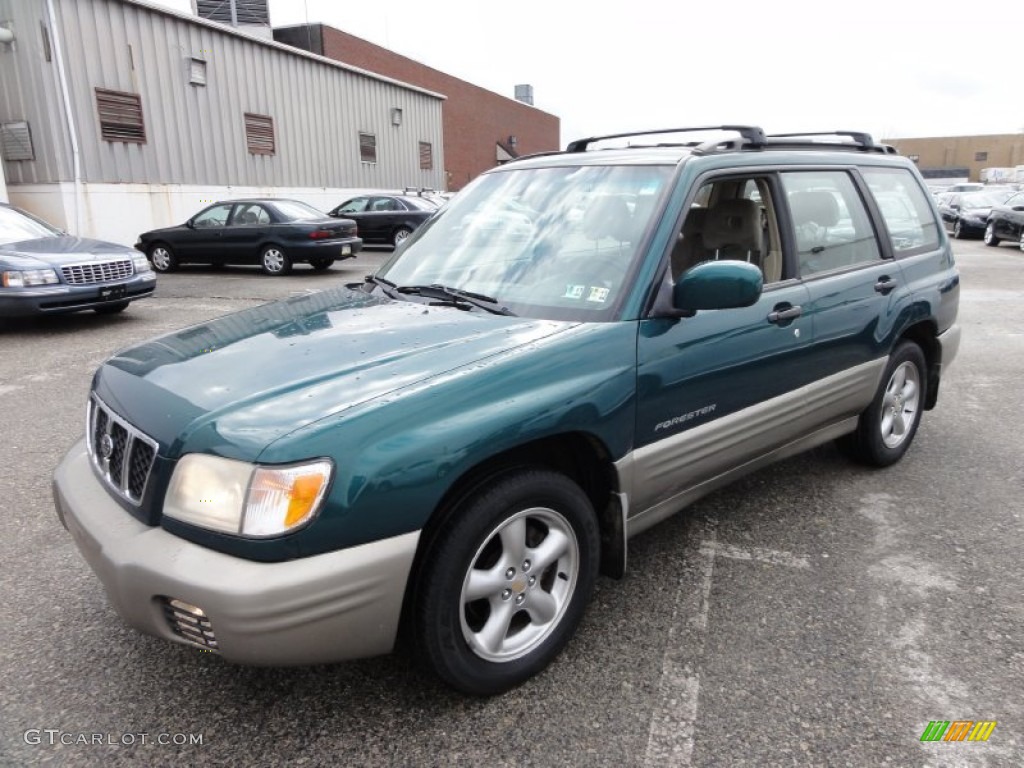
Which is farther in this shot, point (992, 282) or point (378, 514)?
point (992, 282)

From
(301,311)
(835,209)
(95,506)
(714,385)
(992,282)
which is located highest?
(835,209)

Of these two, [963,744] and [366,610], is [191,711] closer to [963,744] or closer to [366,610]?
[366,610]

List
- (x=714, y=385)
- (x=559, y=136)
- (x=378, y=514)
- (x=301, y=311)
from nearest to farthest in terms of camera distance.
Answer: (x=378, y=514) → (x=714, y=385) → (x=301, y=311) → (x=559, y=136)

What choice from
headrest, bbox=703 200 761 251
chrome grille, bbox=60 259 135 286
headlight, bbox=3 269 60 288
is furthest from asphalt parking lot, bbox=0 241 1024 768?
chrome grille, bbox=60 259 135 286

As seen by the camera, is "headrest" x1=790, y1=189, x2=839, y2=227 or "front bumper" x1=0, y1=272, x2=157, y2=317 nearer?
"headrest" x1=790, y1=189, x2=839, y2=227

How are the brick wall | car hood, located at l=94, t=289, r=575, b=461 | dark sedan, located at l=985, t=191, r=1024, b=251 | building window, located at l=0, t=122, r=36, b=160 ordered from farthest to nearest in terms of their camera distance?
the brick wall
dark sedan, located at l=985, t=191, r=1024, b=251
building window, located at l=0, t=122, r=36, b=160
car hood, located at l=94, t=289, r=575, b=461

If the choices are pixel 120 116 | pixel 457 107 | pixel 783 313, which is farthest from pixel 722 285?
pixel 457 107

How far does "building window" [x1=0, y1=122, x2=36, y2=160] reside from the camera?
1392 centimetres

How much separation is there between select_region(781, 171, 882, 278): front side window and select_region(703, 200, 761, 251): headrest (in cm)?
17

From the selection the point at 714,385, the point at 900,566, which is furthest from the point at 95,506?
the point at 900,566

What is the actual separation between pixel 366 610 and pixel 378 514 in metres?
0.27

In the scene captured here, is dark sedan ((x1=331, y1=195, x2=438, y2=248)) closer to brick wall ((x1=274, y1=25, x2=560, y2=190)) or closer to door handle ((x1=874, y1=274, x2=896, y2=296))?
brick wall ((x1=274, y1=25, x2=560, y2=190))

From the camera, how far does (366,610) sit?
6.46 feet

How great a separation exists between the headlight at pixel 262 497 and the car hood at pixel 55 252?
7.28 m
